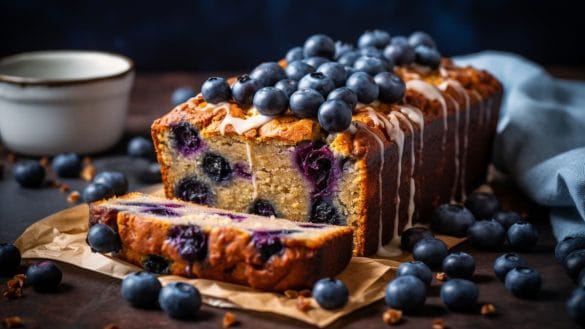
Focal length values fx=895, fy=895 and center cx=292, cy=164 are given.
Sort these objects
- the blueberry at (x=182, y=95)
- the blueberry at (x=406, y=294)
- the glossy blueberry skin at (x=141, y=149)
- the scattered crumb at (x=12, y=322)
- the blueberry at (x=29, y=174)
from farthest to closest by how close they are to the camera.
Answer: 1. the blueberry at (x=182, y=95)
2. the glossy blueberry skin at (x=141, y=149)
3. the blueberry at (x=29, y=174)
4. the blueberry at (x=406, y=294)
5. the scattered crumb at (x=12, y=322)

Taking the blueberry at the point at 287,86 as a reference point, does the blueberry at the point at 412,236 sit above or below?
below

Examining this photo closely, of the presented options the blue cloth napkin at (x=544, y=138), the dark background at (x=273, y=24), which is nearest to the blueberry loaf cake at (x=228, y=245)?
the blue cloth napkin at (x=544, y=138)

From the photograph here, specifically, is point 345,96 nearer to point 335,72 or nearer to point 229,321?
point 335,72

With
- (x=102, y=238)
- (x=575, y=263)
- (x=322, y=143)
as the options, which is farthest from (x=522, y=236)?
(x=102, y=238)

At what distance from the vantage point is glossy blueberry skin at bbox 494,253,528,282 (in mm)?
3762

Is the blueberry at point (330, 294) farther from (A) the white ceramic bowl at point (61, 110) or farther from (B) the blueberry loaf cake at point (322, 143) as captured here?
(A) the white ceramic bowl at point (61, 110)

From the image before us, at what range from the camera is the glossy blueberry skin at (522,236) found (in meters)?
4.14

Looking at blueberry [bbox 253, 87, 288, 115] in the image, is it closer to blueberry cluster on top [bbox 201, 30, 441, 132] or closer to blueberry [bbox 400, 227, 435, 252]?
blueberry cluster on top [bbox 201, 30, 441, 132]

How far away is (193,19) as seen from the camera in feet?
23.1

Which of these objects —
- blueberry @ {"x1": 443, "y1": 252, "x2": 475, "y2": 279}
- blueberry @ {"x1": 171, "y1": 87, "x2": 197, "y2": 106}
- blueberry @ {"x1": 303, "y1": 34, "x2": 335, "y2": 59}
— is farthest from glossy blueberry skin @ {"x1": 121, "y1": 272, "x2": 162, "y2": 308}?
blueberry @ {"x1": 171, "y1": 87, "x2": 197, "y2": 106}

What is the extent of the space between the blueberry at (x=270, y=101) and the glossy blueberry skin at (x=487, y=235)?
107 centimetres

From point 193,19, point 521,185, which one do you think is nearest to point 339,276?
point 521,185

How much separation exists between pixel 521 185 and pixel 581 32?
2.63m

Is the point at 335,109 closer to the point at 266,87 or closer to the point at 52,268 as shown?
the point at 266,87
